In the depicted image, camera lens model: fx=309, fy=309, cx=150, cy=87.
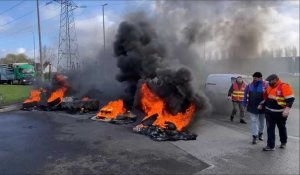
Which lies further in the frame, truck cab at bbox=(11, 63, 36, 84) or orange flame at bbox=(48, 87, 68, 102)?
truck cab at bbox=(11, 63, 36, 84)

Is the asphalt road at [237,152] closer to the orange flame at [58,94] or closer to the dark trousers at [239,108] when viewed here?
the dark trousers at [239,108]

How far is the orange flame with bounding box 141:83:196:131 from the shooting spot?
943 cm

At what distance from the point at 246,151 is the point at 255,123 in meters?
1.00

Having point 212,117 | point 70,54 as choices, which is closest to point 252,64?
point 212,117

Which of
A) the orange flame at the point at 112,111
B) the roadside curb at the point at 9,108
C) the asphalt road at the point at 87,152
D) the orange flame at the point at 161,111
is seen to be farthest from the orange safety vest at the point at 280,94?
the roadside curb at the point at 9,108

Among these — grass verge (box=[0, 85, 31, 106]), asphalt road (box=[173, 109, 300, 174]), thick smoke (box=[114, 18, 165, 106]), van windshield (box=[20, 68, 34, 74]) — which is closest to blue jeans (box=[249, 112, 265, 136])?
asphalt road (box=[173, 109, 300, 174])

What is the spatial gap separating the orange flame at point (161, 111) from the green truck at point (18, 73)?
36163 mm

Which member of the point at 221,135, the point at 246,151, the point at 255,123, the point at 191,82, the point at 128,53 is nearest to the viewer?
the point at 246,151

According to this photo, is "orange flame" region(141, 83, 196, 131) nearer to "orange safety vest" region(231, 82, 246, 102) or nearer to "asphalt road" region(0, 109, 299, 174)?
"asphalt road" region(0, 109, 299, 174)

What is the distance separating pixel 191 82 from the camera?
10141mm

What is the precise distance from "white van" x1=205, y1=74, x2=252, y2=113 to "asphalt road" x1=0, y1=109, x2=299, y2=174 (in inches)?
142

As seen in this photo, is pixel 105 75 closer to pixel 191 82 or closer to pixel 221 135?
pixel 191 82

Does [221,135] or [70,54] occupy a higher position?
[70,54]

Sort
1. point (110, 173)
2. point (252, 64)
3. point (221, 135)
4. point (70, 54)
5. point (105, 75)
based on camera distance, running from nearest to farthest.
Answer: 1. point (110, 173)
2. point (221, 135)
3. point (252, 64)
4. point (105, 75)
5. point (70, 54)
